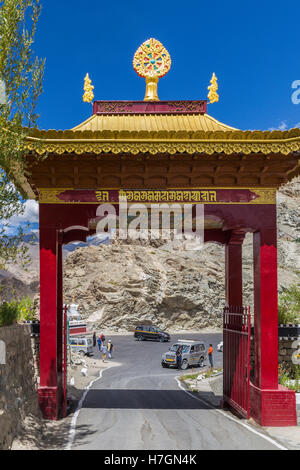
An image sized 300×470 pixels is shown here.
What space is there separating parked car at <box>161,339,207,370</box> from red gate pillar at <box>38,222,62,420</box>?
66.1 ft

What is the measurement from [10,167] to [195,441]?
6.15 meters

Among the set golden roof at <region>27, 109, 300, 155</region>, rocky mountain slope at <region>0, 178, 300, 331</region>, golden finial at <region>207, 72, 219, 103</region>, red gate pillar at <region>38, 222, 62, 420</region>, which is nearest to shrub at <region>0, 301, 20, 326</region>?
red gate pillar at <region>38, 222, 62, 420</region>

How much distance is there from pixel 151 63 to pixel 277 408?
374 inches

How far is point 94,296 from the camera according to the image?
55312 millimetres

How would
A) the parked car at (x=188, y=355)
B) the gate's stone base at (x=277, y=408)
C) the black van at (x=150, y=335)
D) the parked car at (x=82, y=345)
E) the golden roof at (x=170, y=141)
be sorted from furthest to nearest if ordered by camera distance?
the black van at (x=150, y=335) → the parked car at (x=82, y=345) → the parked car at (x=188, y=355) → the golden roof at (x=170, y=141) → the gate's stone base at (x=277, y=408)

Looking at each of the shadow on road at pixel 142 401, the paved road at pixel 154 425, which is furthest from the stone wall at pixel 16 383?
the shadow on road at pixel 142 401

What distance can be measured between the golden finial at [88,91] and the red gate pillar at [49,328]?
13.0 ft

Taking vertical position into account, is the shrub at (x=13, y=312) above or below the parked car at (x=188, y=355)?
above

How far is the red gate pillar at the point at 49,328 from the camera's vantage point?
32.6ft

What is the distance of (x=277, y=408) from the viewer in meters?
9.55

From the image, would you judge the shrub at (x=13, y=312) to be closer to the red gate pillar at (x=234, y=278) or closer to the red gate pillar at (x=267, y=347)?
the red gate pillar at (x=267, y=347)

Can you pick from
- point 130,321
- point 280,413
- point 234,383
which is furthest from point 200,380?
point 130,321

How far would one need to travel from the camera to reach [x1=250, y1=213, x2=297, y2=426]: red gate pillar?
9531mm

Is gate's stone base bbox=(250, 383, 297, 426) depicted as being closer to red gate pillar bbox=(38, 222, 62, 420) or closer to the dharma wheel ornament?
red gate pillar bbox=(38, 222, 62, 420)
